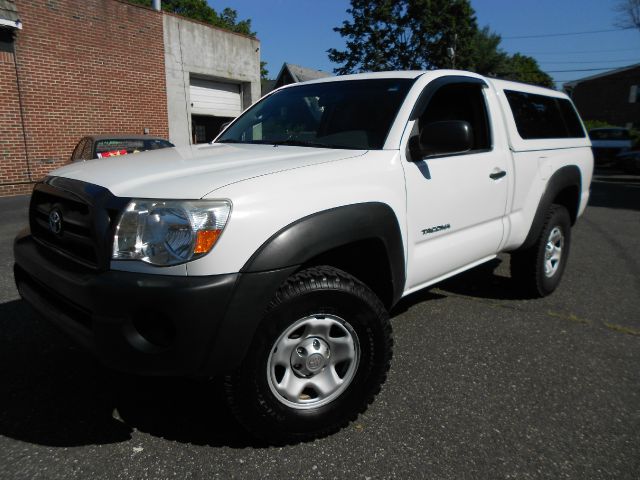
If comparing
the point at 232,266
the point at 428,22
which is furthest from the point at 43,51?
the point at 428,22

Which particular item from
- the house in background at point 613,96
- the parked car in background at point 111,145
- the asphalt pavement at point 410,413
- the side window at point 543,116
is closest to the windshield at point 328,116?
the side window at point 543,116

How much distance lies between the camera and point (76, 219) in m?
2.12

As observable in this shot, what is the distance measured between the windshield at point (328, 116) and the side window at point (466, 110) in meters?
0.44

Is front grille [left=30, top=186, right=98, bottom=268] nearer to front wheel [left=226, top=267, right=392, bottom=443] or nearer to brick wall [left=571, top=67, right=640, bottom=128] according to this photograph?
front wheel [left=226, top=267, right=392, bottom=443]

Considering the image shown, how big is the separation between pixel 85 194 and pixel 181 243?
0.57 m

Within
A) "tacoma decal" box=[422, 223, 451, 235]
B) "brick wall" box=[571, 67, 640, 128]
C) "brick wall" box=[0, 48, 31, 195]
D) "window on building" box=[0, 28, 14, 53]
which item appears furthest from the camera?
"brick wall" box=[571, 67, 640, 128]

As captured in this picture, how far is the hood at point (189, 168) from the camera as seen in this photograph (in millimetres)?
1953

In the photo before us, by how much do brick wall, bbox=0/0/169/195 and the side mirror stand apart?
11693 mm

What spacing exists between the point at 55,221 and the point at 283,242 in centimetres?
112

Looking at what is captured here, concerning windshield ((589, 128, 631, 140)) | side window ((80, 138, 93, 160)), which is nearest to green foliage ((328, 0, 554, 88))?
windshield ((589, 128, 631, 140))

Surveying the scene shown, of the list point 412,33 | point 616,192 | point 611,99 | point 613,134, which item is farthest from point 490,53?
point 616,192

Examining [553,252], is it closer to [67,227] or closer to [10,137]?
[67,227]

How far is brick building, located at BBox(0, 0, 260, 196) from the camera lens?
11297 millimetres

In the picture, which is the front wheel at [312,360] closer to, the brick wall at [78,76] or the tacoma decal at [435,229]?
the tacoma decal at [435,229]
